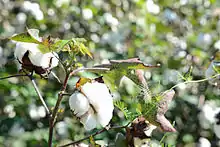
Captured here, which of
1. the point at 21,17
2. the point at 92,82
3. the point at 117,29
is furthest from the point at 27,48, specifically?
the point at 117,29

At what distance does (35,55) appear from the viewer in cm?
93

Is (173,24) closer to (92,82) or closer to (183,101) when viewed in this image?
(183,101)

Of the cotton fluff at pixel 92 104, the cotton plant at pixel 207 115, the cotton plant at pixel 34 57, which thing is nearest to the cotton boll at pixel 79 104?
the cotton fluff at pixel 92 104

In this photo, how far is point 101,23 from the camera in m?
2.93

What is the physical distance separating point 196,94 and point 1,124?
905 mm

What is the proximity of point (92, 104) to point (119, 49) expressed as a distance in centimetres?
186

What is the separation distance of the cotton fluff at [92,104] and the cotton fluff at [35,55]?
101 millimetres

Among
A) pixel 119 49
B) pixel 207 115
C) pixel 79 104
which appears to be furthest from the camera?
pixel 119 49

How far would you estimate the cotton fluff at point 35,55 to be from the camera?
93 centimetres

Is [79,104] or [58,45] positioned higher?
[58,45]

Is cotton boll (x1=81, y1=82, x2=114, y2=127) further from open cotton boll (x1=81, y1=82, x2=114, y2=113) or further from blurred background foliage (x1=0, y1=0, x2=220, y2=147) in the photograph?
blurred background foliage (x1=0, y1=0, x2=220, y2=147)

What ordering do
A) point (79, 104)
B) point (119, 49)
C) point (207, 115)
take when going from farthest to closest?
point (119, 49) → point (207, 115) → point (79, 104)

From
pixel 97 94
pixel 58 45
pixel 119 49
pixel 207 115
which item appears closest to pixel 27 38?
pixel 58 45

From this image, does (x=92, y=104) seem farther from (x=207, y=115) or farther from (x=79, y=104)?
(x=207, y=115)
